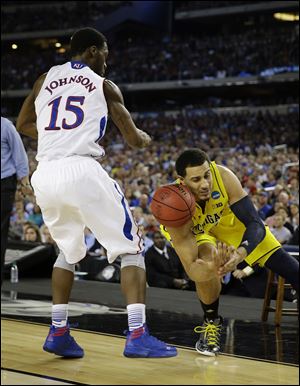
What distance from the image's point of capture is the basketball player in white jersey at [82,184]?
377cm

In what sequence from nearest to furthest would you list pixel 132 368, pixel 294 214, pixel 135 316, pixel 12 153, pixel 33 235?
1. pixel 132 368
2. pixel 135 316
3. pixel 12 153
4. pixel 294 214
5. pixel 33 235

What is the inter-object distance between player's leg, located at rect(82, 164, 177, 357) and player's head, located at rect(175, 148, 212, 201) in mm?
457

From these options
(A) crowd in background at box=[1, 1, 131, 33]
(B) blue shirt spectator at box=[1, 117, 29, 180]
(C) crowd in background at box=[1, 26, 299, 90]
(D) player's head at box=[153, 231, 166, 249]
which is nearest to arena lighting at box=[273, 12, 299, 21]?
(C) crowd in background at box=[1, 26, 299, 90]

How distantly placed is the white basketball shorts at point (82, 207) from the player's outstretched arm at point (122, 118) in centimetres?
24

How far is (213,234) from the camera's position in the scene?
4566mm

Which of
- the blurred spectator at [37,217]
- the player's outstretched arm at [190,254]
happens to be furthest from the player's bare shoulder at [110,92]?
the blurred spectator at [37,217]

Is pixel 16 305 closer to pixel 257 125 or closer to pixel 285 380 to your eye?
pixel 285 380

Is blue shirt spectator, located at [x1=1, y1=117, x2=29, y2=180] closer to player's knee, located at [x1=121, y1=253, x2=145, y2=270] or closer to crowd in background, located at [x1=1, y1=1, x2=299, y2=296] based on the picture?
player's knee, located at [x1=121, y1=253, x2=145, y2=270]

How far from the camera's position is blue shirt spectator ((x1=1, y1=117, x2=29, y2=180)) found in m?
5.29

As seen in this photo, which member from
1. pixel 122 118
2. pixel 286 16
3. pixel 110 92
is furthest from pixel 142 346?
pixel 286 16

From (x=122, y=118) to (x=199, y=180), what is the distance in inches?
22.5

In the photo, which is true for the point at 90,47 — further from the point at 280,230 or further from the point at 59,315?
the point at 280,230

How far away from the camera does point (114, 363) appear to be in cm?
381

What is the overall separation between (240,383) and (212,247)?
103cm
